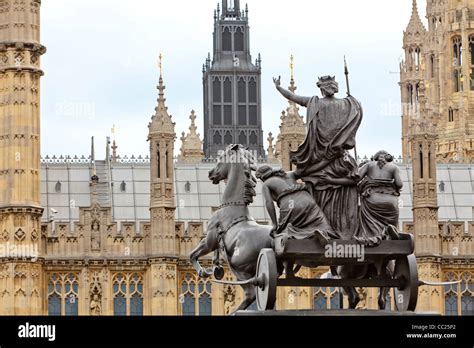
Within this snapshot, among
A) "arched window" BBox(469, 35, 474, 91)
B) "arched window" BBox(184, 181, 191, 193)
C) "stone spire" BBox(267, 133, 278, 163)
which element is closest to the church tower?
"arched window" BBox(469, 35, 474, 91)

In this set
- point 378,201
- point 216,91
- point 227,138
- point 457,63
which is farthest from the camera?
point 457,63

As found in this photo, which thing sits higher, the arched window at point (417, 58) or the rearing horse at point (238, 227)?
the arched window at point (417, 58)

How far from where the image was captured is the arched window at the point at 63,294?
58688mm

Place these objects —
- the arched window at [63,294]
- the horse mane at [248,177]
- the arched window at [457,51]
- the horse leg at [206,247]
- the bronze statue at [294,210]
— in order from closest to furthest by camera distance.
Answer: the bronze statue at [294,210] → the horse mane at [248,177] → the horse leg at [206,247] → the arched window at [63,294] → the arched window at [457,51]

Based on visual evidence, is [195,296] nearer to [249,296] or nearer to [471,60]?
[249,296]

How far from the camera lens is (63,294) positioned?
58.9 m

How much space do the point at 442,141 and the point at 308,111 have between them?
7517 centimetres

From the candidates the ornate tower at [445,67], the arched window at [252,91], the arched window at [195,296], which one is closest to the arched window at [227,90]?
the arched window at [252,91]

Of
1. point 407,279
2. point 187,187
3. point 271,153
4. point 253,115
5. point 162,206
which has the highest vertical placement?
point 253,115

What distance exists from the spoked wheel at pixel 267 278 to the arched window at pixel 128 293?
3006 centimetres

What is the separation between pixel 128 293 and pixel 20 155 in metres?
5.82

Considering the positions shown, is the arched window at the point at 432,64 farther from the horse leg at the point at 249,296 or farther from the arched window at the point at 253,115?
the horse leg at the point at 249,296

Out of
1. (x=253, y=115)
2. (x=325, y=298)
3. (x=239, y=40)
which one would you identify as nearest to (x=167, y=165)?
(x=325, y=298)
